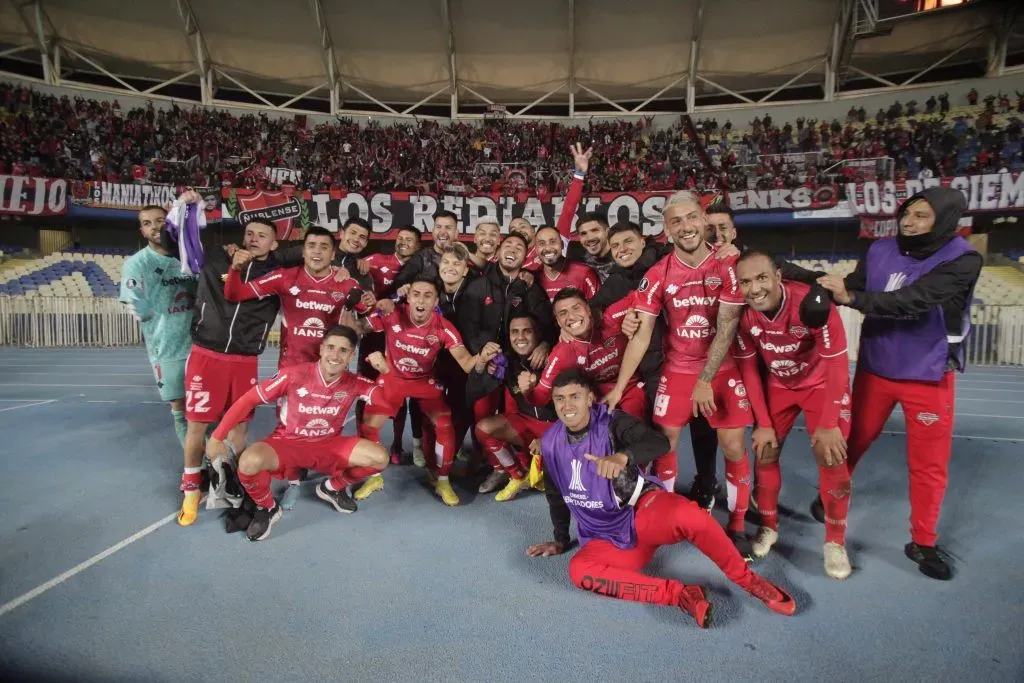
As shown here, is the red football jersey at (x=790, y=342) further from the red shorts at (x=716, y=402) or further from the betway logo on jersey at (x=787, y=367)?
the red shorts at (x=716, y=402)

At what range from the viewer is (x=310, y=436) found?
13.4 feet

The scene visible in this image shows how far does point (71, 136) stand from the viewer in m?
19.7

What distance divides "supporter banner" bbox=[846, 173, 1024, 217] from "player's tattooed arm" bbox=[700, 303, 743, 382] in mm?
16127

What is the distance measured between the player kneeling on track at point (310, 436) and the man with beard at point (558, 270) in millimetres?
1705

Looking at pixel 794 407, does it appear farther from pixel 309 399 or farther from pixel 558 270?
pixel 309 399

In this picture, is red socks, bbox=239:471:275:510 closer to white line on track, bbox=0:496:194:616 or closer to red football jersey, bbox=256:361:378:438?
red football jersey, bbox=256:361:378:438

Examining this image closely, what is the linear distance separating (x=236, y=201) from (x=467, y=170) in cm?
844

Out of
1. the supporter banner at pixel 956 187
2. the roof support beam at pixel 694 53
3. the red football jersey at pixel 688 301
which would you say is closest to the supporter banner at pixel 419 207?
the supporter banner at pixel 956 187

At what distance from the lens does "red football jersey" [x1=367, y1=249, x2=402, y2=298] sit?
18.0ft

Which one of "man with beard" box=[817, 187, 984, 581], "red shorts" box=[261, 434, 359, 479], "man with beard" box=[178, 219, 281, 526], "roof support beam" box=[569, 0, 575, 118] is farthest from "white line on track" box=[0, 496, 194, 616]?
"roof support beam" box=[569, 0, 575, 118]

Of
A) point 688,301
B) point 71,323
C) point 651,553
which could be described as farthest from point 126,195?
point 651,553

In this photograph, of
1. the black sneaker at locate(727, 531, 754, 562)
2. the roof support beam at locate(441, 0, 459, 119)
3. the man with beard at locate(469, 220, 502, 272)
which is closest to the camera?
the black sneaker at locate(727, 531, 754, 562)

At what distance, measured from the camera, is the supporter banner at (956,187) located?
614 inches

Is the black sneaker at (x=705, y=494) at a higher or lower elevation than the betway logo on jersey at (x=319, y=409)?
lower
